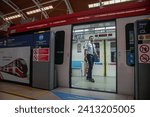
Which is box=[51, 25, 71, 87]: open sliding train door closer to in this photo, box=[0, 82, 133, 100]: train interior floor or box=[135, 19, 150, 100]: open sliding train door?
box=[0, 82, 133, 100]: train interior floor

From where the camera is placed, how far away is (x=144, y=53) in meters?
2.40

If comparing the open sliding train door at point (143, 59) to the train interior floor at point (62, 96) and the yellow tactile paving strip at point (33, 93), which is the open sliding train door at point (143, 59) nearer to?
the train interior floor at point (62, 96)

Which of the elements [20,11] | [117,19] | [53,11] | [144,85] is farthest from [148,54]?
[20,11]

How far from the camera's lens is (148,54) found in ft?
Result: 7.78

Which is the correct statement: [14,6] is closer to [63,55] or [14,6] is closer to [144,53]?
[63,55]

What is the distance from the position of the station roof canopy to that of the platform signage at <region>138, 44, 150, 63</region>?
6.85 m

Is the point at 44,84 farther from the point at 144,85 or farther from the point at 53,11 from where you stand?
the point at 53,11

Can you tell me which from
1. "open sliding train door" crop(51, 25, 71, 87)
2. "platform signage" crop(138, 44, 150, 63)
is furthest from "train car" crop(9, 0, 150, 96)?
"platform signage" crop(138, 44, 150, 63)

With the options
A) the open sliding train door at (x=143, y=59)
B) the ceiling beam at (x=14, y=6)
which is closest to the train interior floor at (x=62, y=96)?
the open sliding train door at (x=143, y=59)

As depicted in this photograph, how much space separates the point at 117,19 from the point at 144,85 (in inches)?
65.0

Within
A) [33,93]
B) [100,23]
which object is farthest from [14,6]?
[33,93]

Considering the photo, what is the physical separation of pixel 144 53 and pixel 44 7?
9.44 m

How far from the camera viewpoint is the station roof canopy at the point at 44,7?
29.1 feet

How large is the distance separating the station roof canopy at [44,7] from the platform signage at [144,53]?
270 inches
